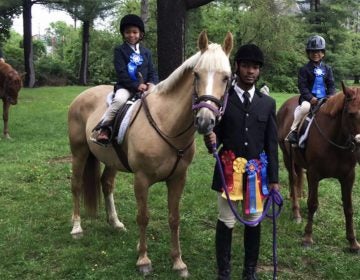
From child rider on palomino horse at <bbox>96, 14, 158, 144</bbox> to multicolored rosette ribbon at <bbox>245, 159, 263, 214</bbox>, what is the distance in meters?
1.53

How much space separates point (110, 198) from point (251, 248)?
215cm

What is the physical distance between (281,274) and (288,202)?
93.5 inches

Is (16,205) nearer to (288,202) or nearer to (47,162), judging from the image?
(47,162)

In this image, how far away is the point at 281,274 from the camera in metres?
4.32

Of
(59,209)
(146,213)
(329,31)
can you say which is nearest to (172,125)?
(146,213)

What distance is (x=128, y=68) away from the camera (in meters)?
4.71

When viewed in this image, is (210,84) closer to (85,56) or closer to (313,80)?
(313,80)

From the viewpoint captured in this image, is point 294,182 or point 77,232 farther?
point 294,182

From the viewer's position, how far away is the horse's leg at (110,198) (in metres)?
5.39

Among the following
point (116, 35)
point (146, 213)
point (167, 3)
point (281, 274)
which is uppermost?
point (116, 35)

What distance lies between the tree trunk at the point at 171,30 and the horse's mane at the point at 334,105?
5070mm

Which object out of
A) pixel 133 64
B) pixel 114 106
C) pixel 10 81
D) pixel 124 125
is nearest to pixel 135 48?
pixel 133 64

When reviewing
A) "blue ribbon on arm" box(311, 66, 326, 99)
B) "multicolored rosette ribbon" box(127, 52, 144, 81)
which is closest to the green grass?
"blue ribbon on arm" box(311, 66, 326, 99)

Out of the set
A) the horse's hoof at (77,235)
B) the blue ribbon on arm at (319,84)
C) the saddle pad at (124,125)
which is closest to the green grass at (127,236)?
the horse's hoof at (77,235)
